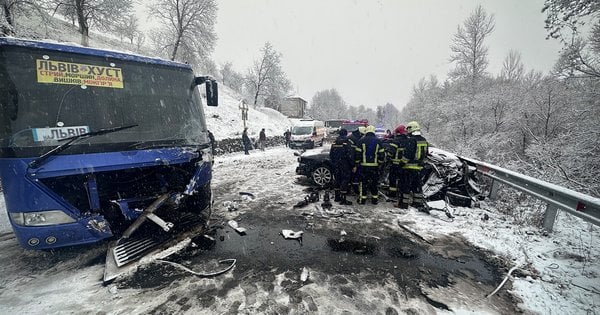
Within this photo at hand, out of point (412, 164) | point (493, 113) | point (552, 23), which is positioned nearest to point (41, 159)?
point (412, 164)

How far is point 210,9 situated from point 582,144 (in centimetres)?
3173

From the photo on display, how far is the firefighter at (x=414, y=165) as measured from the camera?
6000 millimetres

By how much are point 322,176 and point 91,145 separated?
5869 millimetres

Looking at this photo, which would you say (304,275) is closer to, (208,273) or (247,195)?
(208,273)

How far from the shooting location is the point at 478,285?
130 inches

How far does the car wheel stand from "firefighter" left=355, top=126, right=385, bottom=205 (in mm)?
1451

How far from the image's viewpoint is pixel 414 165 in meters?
6.09

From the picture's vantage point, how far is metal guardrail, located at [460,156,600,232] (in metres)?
3.57

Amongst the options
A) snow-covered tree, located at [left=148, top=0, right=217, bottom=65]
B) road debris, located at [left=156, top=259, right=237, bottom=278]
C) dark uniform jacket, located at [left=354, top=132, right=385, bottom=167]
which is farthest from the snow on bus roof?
snow-covered tree, located at [left=148, top=0, right=217, bottom=65]

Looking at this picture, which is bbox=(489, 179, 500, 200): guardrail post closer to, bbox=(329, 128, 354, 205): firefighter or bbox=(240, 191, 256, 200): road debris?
bbox=(329, 128, 354, 205): firefighter

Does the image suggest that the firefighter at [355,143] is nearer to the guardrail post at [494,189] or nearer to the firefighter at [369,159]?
the firefighter at [369,159]

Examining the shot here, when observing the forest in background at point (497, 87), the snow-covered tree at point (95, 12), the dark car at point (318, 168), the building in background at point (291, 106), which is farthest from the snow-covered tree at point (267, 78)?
the dark car at point (318, 168)

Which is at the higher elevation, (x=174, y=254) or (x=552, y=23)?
(x=552, y=23)

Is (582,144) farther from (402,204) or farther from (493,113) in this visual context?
(493,113)
